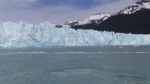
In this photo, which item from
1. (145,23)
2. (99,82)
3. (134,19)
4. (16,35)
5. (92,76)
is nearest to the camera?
(99,82)

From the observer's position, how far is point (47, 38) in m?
70.6

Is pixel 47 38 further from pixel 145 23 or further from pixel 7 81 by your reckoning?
pixel 145 23

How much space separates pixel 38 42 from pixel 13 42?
5.98 metres

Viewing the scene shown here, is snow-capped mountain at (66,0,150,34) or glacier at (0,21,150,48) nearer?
glacier at (0,21,150,48)

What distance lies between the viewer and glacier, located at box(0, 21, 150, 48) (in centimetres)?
6694

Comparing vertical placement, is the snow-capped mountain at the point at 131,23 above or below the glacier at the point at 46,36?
above

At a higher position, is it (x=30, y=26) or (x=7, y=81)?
(x=30, y=26)

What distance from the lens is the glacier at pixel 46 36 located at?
220 feet

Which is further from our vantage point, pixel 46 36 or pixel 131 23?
pixel 131 23

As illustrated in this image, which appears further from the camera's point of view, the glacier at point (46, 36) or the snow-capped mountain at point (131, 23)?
the snow-capped mountain at point (131, 23)

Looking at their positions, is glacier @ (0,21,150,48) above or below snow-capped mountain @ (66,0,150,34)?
below

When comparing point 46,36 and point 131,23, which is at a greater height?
point 131,23

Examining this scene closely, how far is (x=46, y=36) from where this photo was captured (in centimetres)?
6975

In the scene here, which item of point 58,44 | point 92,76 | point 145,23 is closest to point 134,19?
point 145,23
